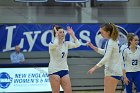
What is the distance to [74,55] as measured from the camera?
14969 millimetres

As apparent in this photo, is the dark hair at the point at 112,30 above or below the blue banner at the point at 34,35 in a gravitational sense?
above

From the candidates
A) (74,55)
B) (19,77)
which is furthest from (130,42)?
(74,55)

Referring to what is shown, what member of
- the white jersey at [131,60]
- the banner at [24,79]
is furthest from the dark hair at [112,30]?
the banner at [24,79]

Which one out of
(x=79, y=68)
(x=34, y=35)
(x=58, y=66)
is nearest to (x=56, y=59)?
(x=58, y=66)

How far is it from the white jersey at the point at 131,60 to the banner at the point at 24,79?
4038 mm

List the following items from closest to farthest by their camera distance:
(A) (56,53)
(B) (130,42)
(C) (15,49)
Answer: (A) (56,53)
(B) (130,42)
(C) (15,49)

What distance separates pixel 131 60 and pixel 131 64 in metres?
0.09

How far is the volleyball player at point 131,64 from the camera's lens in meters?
8.06

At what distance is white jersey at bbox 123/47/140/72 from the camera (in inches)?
319

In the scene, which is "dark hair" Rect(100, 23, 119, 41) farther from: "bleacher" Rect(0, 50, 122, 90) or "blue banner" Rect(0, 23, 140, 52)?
"bleacher" Rect(0, 50, 122, 90)

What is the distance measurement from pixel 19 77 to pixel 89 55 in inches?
164

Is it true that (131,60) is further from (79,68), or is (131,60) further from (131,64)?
(79,68)

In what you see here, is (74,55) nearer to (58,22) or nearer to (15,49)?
(58,22)

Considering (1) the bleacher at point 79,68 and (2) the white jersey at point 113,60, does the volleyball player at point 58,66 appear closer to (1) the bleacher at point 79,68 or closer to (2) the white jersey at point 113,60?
(2) the white jersey at point 113,60
